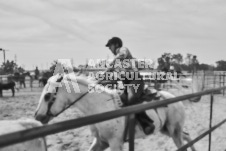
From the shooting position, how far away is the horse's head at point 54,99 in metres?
3.57

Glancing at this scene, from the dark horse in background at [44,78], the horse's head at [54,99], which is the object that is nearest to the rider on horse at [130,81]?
the horse's head at [54,99]

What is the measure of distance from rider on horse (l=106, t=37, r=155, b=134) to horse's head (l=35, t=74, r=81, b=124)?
2.41ft

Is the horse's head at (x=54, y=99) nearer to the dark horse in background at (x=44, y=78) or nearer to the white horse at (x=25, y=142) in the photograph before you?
the white horse at (x=25, y=142)

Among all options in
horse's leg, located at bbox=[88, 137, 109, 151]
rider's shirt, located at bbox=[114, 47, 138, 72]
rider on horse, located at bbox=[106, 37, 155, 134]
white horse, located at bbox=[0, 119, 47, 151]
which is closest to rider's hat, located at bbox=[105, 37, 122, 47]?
rider on horse, located at bbox=[106, 37, 155, 134]

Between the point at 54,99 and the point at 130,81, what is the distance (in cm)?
120

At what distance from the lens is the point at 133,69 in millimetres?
3705

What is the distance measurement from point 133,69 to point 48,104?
1.42m

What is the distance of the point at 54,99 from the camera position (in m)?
3.61

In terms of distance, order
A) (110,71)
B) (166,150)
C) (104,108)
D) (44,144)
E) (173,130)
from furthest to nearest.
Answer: (166,150) < (173,130) < (110,71) < (104,108) < (44,144)

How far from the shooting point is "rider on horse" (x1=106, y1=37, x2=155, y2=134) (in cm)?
352

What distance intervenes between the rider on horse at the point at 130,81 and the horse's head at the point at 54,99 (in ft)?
2.41

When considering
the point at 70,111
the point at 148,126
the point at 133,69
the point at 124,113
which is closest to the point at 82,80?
the point at 133,69

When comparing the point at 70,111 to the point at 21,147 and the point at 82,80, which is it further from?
the point at 21,147

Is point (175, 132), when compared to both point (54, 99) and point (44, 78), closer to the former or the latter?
point (54, 99)
